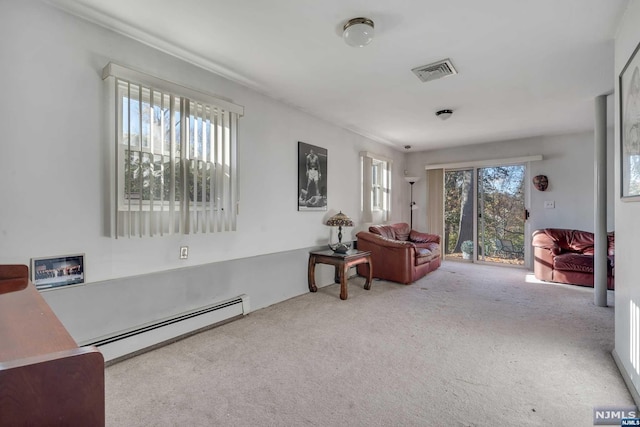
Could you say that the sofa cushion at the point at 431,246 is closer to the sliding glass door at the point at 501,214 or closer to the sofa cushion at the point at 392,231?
the sofa cushion at the point at 392,231

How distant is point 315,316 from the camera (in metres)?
3.05

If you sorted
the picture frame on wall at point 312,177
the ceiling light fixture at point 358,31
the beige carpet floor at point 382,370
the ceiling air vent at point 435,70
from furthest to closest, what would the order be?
the picture frame on wall at point 312,177
the ceiling air vent at point 435,70
the ceiling light fixture at point 358,31
the beige carpet floor at point 382,370

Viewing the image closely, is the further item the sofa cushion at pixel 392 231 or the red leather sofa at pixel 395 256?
the sofa cushion at pixel 392 231

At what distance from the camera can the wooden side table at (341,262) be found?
3588 millimetres

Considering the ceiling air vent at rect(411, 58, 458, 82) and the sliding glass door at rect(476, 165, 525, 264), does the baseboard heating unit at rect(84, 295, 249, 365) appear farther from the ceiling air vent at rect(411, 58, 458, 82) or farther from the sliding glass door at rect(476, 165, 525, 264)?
the sliding glass door at rect(476, 165, 525, 264)

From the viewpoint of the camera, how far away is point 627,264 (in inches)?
74.9

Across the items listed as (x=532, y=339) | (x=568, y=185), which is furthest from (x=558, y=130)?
(x=532, y=339)

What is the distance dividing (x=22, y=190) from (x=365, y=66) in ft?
8.76

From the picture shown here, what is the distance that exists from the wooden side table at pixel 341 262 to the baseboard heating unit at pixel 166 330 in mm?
1090

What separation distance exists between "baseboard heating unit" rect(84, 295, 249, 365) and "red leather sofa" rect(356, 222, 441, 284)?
7.41 ft

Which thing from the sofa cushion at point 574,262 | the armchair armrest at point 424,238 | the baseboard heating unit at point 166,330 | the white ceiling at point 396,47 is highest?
the white ceiling at point 396,47

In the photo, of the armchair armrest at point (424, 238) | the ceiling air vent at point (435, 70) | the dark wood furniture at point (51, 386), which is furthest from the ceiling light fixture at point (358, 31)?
the armchair armrest at point (424, 238)

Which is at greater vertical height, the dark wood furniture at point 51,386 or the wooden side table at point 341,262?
the dark wood furniture at point 51,386

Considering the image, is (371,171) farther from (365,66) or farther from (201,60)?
(201,60)
